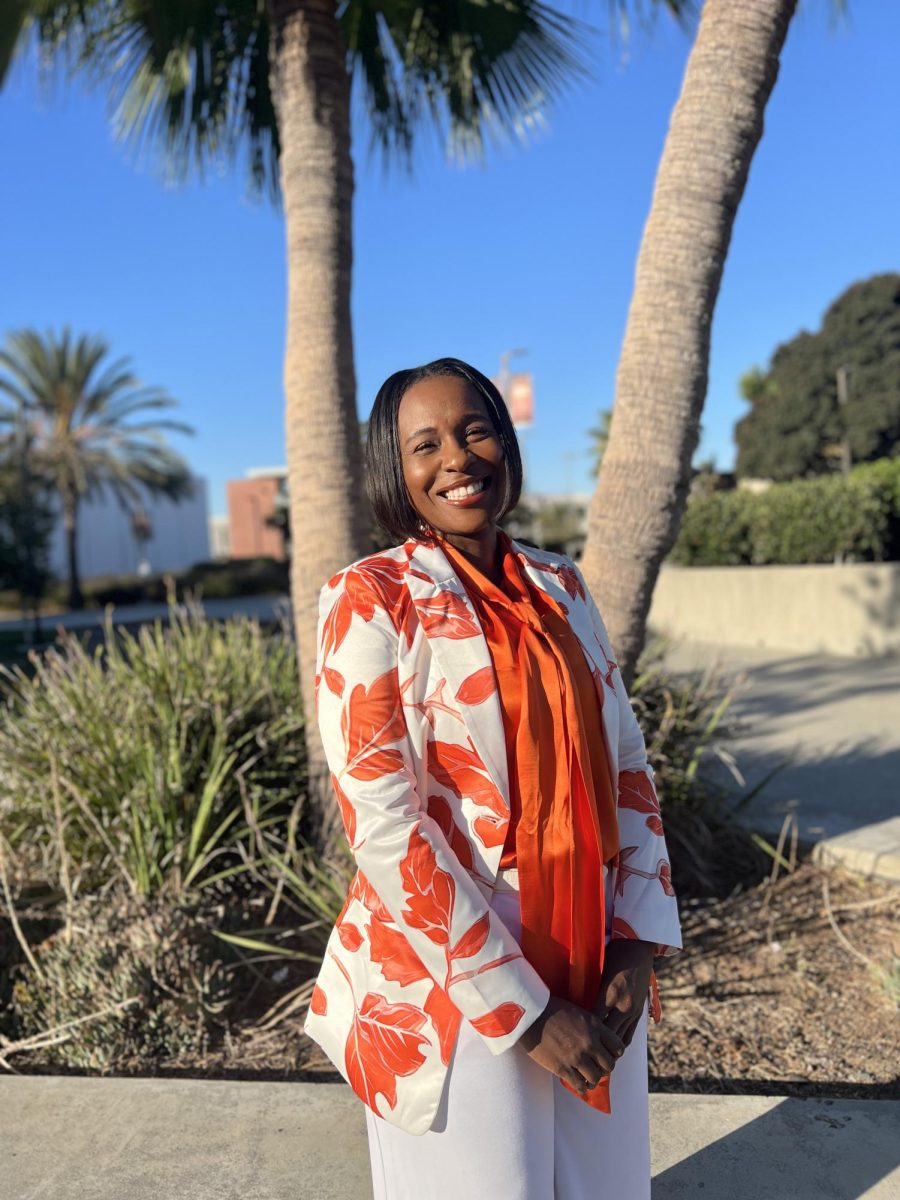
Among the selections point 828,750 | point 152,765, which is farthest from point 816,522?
point 152,765

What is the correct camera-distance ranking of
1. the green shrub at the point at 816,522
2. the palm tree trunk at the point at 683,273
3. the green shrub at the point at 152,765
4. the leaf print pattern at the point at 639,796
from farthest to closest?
the green shrub at the point at 816,522 → the green shrub at the point at 152,765 → the palm tree trunk at the point at 683,273 → the leaf print pattern at the point at 639,796

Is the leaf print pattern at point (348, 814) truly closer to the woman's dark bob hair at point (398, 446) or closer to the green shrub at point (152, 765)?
the woman's dark bob hair at point (398, 446)

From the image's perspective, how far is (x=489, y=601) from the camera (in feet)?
5.25

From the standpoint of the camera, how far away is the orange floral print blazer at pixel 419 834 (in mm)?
1397

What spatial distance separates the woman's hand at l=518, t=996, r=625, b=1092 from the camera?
141 cm

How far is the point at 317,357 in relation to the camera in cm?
384

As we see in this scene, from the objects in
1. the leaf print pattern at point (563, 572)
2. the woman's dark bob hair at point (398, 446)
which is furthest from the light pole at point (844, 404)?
the woman's dark bob hair at point (398, 446)

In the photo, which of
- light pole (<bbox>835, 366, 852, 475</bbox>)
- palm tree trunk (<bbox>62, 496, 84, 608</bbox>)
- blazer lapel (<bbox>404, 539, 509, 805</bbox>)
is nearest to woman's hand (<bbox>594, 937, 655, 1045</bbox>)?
blazer lapel (<bbox>404, 539, 509, 805</bbox>)

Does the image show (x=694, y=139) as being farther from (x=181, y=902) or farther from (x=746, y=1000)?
(x=181, y=902)

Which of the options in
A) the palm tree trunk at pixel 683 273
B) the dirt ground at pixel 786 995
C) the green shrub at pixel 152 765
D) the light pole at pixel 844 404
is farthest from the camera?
the light pole at pixel 844 404

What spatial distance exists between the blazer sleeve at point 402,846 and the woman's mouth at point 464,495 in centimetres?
22

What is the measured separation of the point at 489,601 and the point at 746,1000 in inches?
89.5

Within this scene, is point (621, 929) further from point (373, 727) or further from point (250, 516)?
point (250, 516)

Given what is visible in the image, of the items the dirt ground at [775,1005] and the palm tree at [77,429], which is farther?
the palm tree at [77,429]
